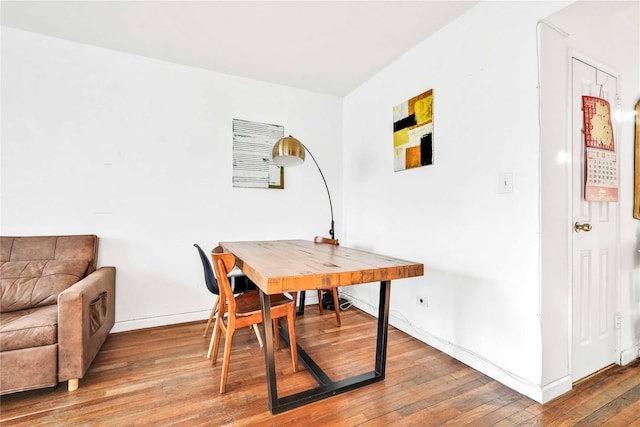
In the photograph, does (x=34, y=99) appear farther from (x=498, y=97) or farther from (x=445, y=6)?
(x=498, y=97)

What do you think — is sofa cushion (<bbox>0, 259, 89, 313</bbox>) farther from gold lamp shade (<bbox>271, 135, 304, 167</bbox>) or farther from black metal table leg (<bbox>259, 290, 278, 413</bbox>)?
gold lamp shade (<bbox>271, 135, 304, 167</bbox>)

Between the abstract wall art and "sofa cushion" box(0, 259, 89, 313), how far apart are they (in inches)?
111

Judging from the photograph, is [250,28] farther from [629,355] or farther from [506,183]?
[629,355]

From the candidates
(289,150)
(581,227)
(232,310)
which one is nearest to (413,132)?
(289,150)

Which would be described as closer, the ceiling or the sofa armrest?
the sofa armrest

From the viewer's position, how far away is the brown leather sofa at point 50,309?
1.63 meters

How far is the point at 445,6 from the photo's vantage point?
2.05 m

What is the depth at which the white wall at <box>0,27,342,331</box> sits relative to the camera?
2.39 metres

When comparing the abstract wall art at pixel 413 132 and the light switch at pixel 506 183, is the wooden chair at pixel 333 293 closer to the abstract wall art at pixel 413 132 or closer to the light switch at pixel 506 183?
the abstract wall art at pixel 413 132

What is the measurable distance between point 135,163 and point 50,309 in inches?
53.3

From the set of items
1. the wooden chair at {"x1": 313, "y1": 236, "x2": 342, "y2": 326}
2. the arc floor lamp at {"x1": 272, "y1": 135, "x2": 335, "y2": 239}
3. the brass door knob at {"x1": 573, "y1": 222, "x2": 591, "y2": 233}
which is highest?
the arc floor lamp at {"x1": 272, "y1": 135, "x2": 335, "y2": 239}

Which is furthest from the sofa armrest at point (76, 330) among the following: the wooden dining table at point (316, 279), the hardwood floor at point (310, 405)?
the wooden dining table at point (316, 279)

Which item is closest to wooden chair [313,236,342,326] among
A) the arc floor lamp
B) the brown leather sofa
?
the arc floor lamp

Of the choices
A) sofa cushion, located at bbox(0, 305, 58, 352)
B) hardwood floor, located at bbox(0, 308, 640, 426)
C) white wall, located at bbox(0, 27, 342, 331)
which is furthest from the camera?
white wall, located at bbox(0, 27, 342, 331)
